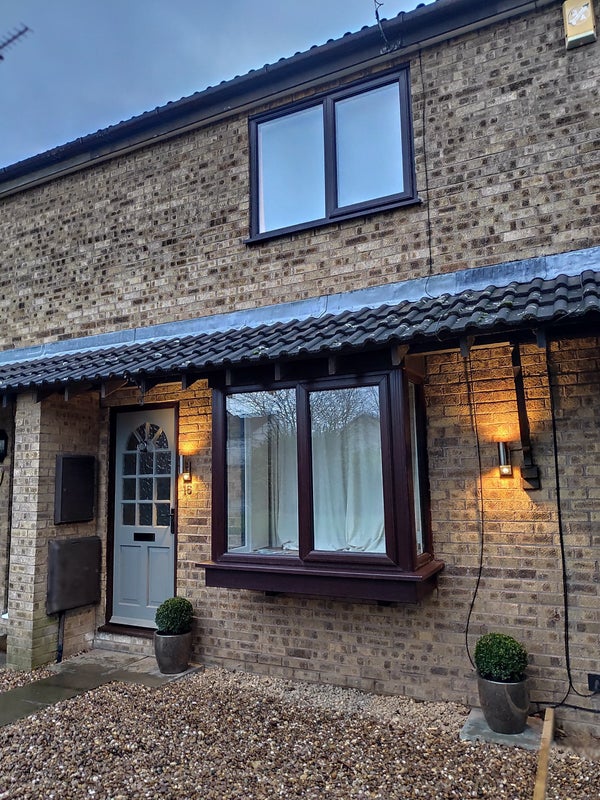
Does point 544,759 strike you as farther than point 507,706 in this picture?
No

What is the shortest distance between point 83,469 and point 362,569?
3654 mm

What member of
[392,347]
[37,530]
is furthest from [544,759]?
[37,530]

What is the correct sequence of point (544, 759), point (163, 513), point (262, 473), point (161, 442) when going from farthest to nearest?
1. point (161, 442)
2. point (163, 513)
3. point (262, 473)
4. point (544, 759)

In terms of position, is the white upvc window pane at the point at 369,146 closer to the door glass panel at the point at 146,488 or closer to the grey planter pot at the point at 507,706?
the door glass panel at the point at 146,488

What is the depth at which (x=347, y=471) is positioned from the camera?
499 centimetres

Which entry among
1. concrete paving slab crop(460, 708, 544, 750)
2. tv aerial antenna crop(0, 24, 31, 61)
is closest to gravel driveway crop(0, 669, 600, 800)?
concrete paving slab crop(460, 708, 544, 750)

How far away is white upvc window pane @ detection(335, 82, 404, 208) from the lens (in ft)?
18.7

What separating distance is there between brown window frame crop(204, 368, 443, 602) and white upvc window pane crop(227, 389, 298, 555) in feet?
0.27

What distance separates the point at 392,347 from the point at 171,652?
3.58 m

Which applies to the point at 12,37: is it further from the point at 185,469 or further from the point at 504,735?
the point at 504,735

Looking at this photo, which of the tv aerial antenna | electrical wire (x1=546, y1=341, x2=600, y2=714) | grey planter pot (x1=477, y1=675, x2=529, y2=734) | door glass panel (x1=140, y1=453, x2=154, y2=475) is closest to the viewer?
grey planter pot (x1=477, y1=675, x2=529, y2=734)

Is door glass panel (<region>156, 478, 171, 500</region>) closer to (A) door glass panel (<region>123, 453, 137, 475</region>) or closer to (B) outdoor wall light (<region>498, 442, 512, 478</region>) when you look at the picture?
(A) door glass panel (<region>123, 453, 137, 475</region>)

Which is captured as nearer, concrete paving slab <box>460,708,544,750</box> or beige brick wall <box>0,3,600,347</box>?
concrete paving slab <box>460,708,544,750</box>

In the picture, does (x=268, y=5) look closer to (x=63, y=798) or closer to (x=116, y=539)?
(x=116, y=539)
